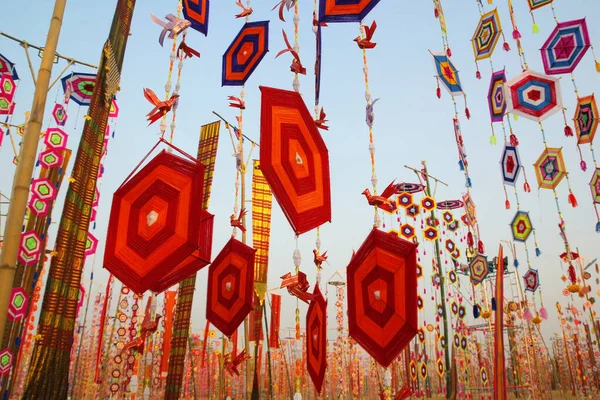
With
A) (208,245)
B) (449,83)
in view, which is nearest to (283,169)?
(208,245)

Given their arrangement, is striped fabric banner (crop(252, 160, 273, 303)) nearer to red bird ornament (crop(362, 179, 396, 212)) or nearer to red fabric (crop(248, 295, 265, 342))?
red fabric (crop(248, 295, 265, 342))

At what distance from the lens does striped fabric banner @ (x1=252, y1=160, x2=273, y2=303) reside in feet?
23.1

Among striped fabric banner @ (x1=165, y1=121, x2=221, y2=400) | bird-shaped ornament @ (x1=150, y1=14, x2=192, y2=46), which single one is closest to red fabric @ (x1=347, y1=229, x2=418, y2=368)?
bird-shaped ornament @ (x1=150, y1=14, x2=192, y2=46)

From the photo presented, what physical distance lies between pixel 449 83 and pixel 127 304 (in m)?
6.92

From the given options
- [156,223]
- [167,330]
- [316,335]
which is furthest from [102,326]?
[156,223]

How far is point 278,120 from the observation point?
Answer: 3008 mm

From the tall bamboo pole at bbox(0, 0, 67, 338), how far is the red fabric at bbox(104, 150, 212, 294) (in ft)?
1.67

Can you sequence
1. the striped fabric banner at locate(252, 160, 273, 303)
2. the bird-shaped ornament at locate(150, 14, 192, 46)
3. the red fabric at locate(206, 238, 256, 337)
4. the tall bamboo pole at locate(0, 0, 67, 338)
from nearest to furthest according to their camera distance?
the tall bamboo pole at locate(0, 0, 67, 338), the bird-shaped ornament at locate(150, 14, 192, 46), the red fabric at locate(206, 238, 256, 337), the striped fabric banner at locate(252, 160, 273, 303)

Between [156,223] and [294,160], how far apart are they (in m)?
1.00

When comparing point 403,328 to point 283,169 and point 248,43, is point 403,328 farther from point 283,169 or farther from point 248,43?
point 248,43

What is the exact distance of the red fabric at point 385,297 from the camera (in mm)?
3100

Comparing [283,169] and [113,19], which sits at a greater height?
[113,19]

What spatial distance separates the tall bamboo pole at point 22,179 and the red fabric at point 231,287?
199cm

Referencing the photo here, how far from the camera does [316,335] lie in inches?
154
